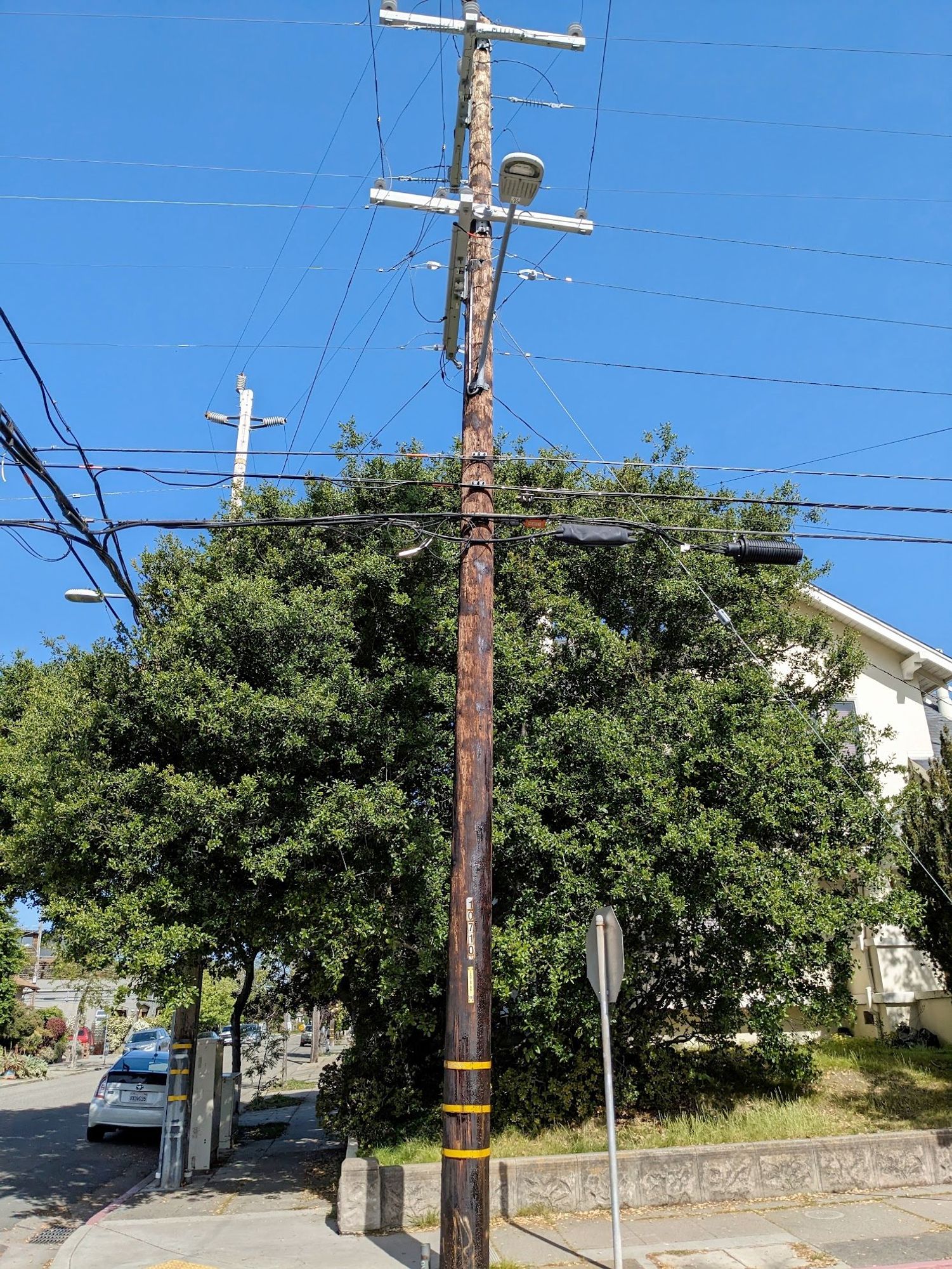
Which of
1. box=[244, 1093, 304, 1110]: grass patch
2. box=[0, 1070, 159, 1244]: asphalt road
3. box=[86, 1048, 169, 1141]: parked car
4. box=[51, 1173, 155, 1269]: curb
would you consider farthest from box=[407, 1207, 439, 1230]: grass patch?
box=[244, 1093, 304, 1110]: grass patch

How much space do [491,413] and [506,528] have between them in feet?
14.2

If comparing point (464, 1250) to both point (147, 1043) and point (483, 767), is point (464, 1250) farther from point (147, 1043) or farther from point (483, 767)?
point (147, 1043)

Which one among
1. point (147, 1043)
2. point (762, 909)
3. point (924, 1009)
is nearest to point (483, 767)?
point (762, 909)

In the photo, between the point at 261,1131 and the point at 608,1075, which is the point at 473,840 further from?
the point at 261,1131

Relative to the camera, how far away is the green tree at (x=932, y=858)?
37.9ft

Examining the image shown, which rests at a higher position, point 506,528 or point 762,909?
point 506,528

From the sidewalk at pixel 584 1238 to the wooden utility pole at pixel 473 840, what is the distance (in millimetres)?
1472

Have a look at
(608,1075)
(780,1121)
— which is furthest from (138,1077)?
(608,1075)

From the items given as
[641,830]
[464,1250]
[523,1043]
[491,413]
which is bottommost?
[464,1250]

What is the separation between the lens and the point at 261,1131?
18.7 m

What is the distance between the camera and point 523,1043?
11.8 metres

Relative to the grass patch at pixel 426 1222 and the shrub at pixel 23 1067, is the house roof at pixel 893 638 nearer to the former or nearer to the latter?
the grass patch at pixel 426 1222

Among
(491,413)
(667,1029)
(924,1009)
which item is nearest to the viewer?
(491,413)

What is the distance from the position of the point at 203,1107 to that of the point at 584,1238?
6263mm
